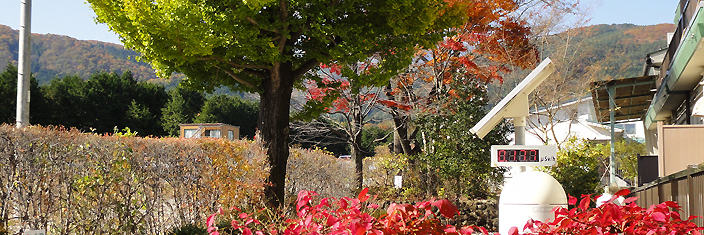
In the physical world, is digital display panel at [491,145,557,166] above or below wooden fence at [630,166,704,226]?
above

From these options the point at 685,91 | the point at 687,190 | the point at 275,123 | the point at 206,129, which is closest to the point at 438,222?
the point at 687,190

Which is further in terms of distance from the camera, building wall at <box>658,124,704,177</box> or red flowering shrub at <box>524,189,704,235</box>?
building wall at <box>658,124,704,177</box>

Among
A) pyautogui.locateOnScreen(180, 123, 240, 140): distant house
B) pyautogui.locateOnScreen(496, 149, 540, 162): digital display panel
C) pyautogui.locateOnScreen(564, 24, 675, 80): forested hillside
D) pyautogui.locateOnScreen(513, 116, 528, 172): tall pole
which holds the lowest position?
pyautogui.locateOnScreen(496, 149, 540, 162): digital display panel

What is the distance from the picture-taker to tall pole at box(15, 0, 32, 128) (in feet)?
25.2

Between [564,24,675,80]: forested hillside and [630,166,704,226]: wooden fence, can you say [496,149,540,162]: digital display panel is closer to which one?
[630,166,704,226]: wooden fence

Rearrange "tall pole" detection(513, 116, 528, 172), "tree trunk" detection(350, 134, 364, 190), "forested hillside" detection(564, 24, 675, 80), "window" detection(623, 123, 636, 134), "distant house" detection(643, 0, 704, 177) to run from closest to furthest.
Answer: "tall pole" detection(513, 116, 528, 172) < "distant house" detection(643, 0, 704, 177) < "tree trunk" detection(350, 134, 364, 190) < "window" detection(623, 123, 636, 134) < "forested hillside" detection(564, 24, 675, 80)

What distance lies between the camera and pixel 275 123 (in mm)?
8844

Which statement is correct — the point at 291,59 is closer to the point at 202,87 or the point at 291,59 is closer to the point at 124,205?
the point at 202,87

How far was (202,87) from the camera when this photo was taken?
30.9 feet

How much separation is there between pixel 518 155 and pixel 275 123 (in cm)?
451

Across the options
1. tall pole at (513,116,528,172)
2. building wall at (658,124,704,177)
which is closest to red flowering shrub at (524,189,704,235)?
tall pole at (513,116,528,172)

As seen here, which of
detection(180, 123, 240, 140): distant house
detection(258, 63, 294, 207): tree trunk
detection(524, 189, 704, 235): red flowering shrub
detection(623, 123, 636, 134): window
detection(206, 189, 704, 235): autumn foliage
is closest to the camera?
detection(206, 189, 704, 235): autumn foliage

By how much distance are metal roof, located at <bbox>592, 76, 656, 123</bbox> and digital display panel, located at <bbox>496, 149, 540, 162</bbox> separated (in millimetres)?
8899

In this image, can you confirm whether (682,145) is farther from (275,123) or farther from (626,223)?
(626,223)
